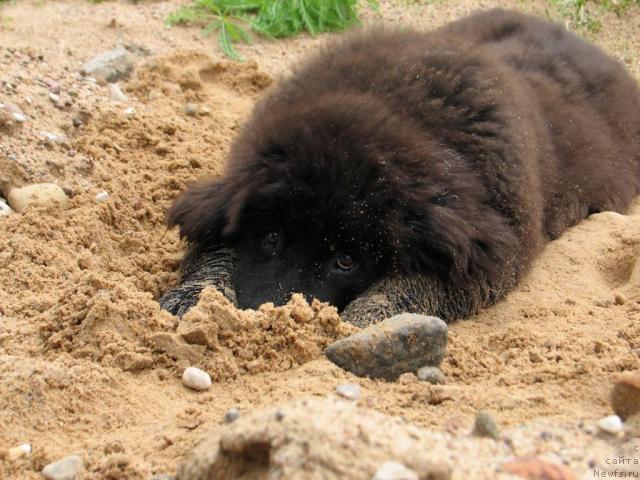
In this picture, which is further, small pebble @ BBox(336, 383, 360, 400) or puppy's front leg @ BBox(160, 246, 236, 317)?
puppy's front leg @ BBox(160, 246, 236, 317)

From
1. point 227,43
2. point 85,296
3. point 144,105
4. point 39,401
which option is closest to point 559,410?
point 39,401

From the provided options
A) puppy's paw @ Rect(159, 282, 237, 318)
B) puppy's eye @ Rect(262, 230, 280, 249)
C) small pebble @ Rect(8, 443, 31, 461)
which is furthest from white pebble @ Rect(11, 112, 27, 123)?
small pebble @ Rect(8, 443, 31, 461)

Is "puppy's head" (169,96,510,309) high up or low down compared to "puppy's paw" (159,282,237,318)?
up

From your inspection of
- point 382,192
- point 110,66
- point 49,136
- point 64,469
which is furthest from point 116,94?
point 64,469

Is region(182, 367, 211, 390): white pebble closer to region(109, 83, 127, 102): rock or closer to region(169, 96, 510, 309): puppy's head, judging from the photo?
region(169, 96, 510, 309): puppy's head

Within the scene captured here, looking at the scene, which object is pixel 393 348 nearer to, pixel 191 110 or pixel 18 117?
pixel 18 117

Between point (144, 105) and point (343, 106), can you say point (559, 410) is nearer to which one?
point (343, 106)

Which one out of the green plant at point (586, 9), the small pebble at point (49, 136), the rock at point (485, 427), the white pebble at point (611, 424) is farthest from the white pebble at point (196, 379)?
the green plant at point (586, 9)

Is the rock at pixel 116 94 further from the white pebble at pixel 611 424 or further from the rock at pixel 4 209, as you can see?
the white pebble at pixel 611 424
